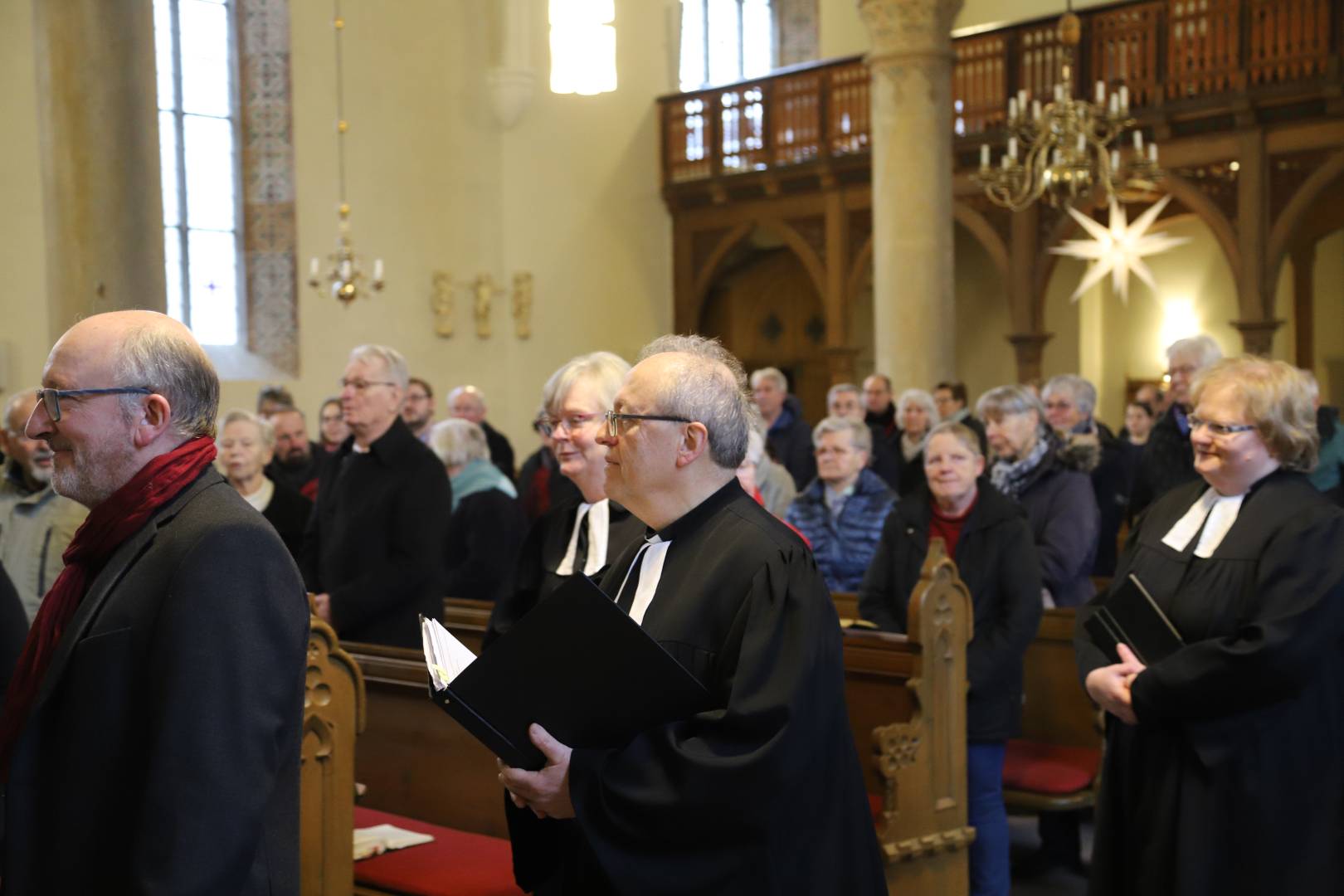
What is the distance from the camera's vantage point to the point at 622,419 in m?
2.44

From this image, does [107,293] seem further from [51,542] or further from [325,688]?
[325,688]

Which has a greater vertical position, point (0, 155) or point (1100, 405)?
point (0, 155)

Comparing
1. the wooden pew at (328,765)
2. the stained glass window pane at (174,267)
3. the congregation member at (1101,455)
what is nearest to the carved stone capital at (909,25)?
the congregation member at (1101,455)

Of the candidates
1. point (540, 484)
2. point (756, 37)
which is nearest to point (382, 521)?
point (540, 484)

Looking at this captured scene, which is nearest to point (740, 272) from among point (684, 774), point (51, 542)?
point (51, 542)

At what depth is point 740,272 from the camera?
1691 cm

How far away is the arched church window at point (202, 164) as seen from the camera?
1309 cm

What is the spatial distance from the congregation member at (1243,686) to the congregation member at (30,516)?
3.33m

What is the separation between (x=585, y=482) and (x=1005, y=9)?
48.4ft

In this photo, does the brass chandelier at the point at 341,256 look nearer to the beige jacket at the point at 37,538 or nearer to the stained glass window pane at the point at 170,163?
the stained glass window pane at the point at 170,163

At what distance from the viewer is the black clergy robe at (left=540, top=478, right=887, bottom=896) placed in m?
2.20

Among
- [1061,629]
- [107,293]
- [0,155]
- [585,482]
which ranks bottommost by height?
[1061,629]

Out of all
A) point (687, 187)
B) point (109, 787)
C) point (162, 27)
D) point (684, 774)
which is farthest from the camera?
point (687, 187)

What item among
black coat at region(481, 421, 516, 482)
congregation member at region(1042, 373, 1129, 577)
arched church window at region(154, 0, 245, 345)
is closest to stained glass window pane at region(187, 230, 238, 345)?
arched church window at region(154, 0, 245, 345)
